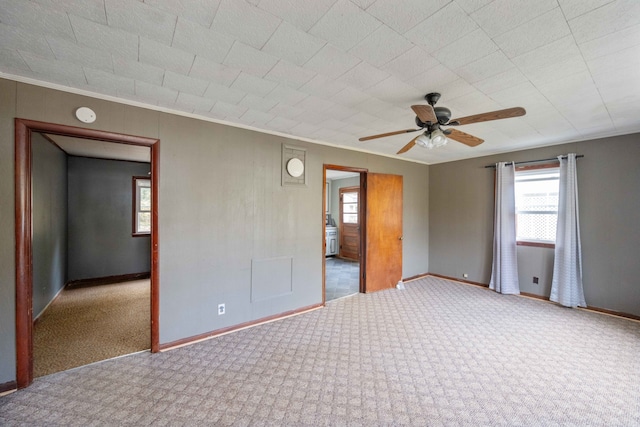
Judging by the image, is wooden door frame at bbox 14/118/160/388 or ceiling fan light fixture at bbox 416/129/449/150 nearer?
wooden door frame at bbox 14/118/160/388

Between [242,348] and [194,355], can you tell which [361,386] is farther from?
[194,355]

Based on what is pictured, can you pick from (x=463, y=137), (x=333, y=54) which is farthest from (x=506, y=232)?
Result: (x=333, y=54)

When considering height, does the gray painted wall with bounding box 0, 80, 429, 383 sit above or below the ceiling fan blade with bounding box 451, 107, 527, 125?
below

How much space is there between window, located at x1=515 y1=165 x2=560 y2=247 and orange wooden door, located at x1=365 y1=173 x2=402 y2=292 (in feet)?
6.29

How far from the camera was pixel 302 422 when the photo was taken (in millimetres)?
1747

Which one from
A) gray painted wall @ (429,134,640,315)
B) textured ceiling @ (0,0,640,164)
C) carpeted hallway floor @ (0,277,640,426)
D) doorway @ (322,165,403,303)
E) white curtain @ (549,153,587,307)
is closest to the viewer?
textured ceiling @ (0,0,640,164)

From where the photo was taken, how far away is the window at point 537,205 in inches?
161

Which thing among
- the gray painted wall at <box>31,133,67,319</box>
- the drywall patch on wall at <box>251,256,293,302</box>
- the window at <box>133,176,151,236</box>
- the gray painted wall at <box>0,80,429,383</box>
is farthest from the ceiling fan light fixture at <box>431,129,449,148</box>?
the window at <box>133,176,151,236</box>

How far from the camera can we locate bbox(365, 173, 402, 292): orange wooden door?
4.54 meters

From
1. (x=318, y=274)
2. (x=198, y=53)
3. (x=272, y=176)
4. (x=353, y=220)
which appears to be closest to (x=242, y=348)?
(x=318, y=274)

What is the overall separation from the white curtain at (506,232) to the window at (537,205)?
144mm

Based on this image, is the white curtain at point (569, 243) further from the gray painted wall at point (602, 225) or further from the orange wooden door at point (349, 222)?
the orange wooden door at point (349, 222)

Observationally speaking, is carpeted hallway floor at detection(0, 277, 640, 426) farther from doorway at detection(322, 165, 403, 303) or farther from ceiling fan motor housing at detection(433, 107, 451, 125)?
ceiling fan motor housing at detection(433, 107, 451, 125)

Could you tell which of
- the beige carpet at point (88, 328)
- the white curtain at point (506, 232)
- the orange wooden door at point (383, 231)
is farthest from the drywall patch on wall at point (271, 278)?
the white curtain at point (506, 232)
